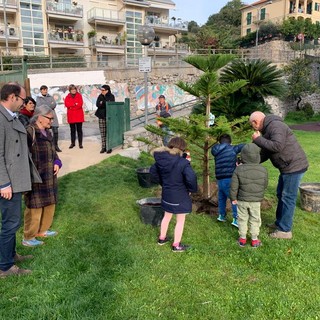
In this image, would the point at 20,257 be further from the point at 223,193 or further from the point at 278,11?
the point at 278,11

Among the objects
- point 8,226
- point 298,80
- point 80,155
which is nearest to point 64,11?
point 298,80

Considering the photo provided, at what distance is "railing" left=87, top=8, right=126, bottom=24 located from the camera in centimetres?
3356

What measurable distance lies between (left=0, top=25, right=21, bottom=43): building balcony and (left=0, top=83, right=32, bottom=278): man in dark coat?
2901 cm

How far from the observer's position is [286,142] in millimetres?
4320

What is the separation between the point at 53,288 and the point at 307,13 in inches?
2270

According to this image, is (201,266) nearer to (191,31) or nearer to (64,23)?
(64,23)

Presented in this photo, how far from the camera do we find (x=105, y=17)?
34250 millimetres

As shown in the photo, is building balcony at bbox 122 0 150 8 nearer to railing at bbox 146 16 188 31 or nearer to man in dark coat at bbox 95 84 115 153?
railing at bbox 146 16 188 31

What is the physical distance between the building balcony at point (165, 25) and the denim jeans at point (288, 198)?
36.1 m

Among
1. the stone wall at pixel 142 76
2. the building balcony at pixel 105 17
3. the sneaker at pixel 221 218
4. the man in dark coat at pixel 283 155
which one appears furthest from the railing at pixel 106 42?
the man in dark coat at pixel 283 155

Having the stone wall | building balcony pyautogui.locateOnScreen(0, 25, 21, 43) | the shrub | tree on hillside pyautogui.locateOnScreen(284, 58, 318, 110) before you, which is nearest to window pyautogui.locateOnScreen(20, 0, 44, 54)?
building balcony pyautogui.locateOnScreen(0, 25, 21, 43)

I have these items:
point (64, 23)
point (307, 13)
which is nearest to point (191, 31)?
point (307, 13)

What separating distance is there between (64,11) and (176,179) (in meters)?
32.5

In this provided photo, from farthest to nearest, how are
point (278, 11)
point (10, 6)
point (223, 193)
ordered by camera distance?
1. point (278, 11)
2. point (10, 6)
3. point (223, 193)
